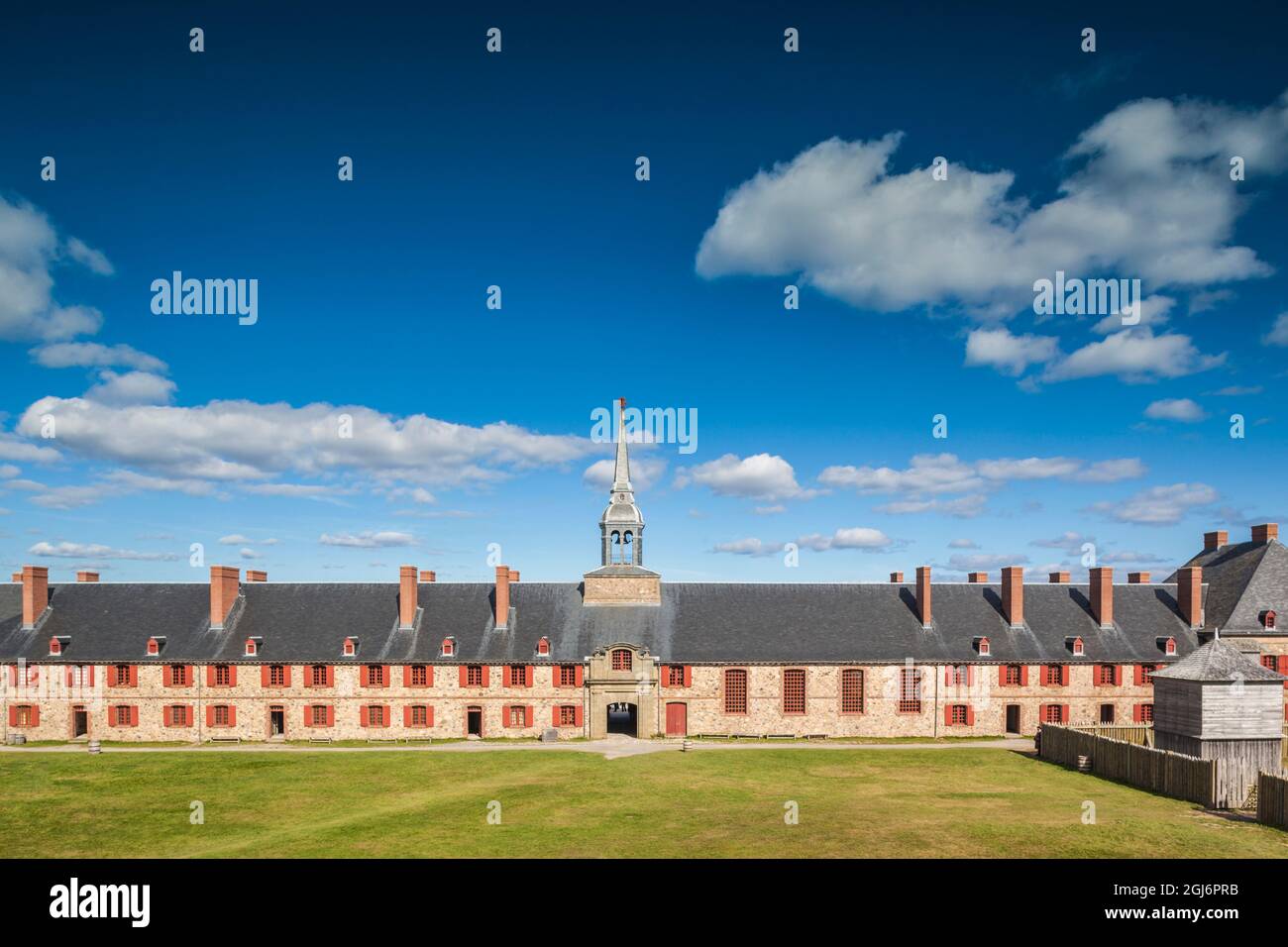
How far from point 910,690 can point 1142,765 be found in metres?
17.1

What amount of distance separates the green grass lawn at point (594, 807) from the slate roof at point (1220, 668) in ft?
20.1

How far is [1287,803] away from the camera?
27.2m

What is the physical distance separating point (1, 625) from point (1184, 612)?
255 feet

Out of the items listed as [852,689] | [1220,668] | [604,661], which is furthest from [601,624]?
[1220,668]

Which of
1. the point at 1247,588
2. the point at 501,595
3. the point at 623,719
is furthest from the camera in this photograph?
the point at 623,719

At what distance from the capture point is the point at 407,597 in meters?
53.2

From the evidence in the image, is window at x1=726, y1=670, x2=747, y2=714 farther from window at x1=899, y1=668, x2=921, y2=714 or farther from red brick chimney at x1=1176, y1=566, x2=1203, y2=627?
red brick chimney at x1=1176, y1=566, x2=1203, y2=627

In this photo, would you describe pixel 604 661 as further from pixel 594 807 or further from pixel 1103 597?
pixel 1103 597

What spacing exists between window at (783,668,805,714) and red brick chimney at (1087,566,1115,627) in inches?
799

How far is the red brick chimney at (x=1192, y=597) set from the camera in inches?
2110

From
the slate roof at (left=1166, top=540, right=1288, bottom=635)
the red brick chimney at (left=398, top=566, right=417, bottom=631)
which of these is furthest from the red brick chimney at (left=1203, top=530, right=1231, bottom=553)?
the red brick chimney at (left=398, top=566, right=417, bottom=631)
